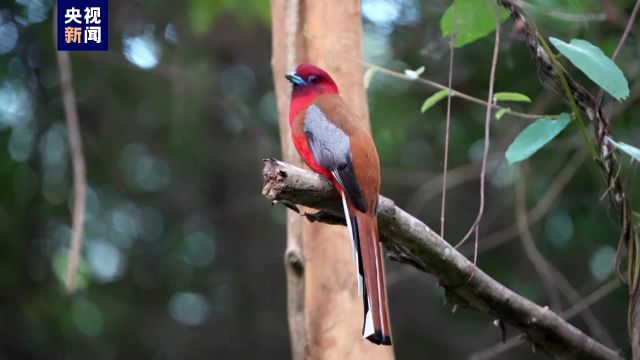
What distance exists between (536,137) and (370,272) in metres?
0.49

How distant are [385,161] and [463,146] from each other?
1.30 feet

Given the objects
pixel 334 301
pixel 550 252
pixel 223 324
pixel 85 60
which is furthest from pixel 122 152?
pixel 334 301

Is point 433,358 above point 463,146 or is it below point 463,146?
below

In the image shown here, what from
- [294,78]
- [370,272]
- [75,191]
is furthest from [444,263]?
[75,191]

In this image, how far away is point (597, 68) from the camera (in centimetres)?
231

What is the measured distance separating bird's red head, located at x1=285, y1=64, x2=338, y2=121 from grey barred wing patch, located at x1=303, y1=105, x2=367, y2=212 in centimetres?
12

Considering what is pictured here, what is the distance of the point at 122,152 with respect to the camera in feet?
19.2

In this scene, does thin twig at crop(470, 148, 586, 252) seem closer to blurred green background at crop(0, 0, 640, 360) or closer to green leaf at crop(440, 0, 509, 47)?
blurred green background at crop(0, 0, 640, 360)

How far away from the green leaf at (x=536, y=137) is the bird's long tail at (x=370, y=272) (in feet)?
1.16

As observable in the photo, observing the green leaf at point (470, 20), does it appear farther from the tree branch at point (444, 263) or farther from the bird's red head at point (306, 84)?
the tree branch at point (444, 263)

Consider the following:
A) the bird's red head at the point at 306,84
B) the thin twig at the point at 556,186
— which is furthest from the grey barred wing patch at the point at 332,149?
the thin twig at the point at 556,186

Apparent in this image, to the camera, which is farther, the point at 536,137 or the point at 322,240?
the point at 322,240

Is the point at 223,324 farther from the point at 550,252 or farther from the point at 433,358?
the point at 550,252

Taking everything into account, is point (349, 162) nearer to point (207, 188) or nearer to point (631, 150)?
point (631, 150)
